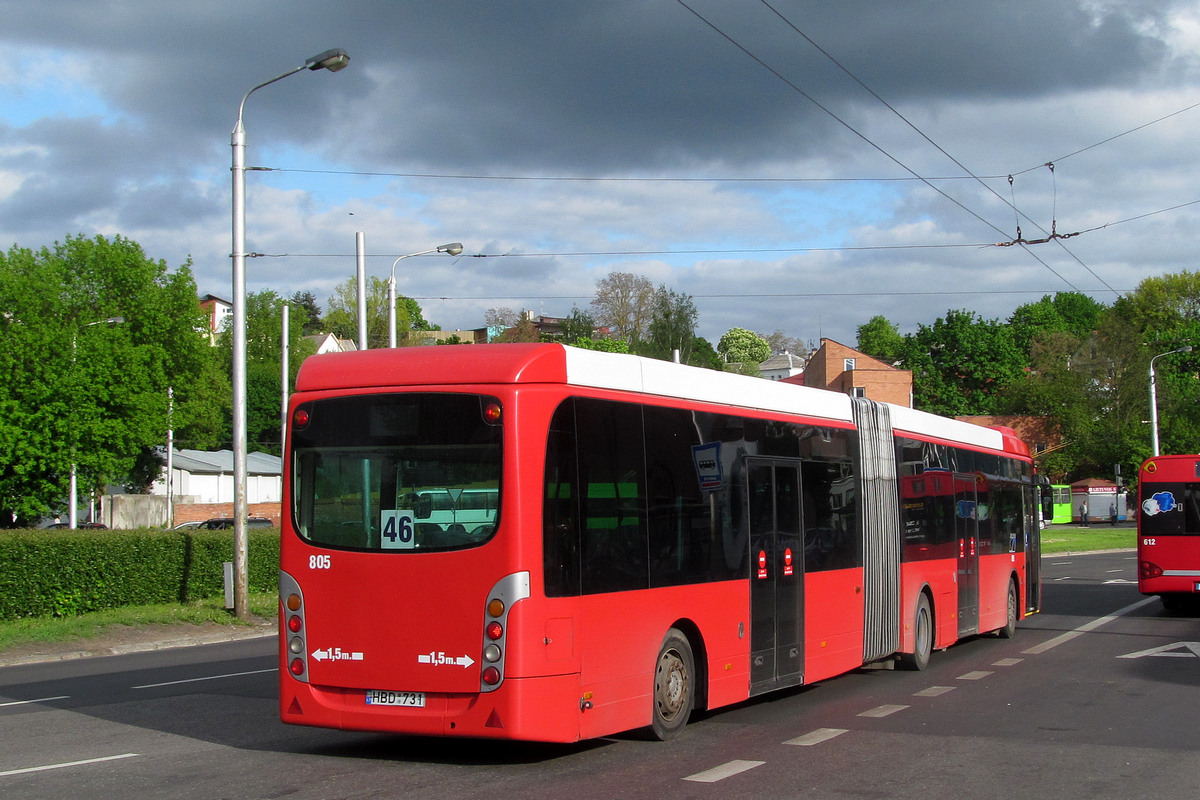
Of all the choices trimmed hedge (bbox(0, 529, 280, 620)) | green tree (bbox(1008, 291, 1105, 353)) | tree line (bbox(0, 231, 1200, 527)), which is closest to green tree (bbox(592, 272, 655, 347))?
tree line (bbox(0, 231, 1200, 527))

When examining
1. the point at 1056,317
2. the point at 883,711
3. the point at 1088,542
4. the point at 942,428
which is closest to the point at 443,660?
the point at 883,711

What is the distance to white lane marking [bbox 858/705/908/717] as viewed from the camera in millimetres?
10828

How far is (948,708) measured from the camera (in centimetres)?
1121

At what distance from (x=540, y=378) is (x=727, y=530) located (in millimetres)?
2770

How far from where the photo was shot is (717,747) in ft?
29.7

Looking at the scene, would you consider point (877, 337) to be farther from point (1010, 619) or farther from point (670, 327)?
point (1010, 619)

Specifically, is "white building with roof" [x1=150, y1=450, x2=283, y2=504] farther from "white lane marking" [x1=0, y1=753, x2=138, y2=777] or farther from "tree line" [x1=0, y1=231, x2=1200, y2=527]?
"white lane marking" [x1=0, y1=753, x2=138, y2=777]

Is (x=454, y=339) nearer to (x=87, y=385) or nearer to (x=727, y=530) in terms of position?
(x=87, y=385)

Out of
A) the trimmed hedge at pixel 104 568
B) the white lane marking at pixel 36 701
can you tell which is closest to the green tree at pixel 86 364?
the trimmed hedge at pixel 104 568

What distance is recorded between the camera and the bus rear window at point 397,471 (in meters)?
7.96

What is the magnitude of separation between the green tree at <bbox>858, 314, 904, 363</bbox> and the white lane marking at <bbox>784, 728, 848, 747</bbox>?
121 m

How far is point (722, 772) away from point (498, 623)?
187 centimetres

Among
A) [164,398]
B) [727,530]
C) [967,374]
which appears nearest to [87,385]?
[164,398]

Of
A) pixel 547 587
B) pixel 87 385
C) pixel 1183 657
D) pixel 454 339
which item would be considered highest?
pixel 454 339
